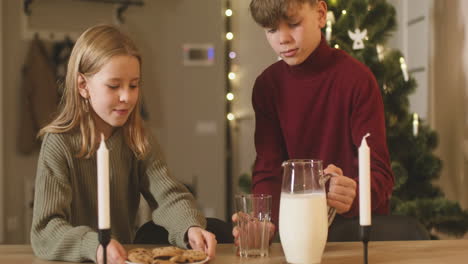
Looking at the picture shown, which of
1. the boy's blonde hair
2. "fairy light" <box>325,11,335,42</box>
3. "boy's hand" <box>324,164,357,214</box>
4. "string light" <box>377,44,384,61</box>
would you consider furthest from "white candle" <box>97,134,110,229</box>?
"string light" <box>377,44,384,61</box>

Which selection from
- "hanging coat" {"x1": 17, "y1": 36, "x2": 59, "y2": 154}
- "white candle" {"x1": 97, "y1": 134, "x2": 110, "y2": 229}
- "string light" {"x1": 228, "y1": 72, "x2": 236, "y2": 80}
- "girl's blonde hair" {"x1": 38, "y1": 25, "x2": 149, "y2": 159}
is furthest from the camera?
"string light" {"x1": 228, "y1": 72, "x2": 236, "y2": 80}

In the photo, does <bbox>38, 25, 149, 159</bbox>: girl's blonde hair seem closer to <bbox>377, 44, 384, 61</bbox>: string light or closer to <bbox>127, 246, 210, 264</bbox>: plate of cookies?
<bbox>127, 246, 210, 264</bbox>: plate of cookies

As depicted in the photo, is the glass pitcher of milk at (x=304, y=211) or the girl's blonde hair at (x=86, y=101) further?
the girl's blonde hair at (x=86, y=101)

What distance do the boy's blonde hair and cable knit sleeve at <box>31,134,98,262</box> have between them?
2.04 ft

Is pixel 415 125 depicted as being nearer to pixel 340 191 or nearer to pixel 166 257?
pixel 340 191

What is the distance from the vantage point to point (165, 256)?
1.28m

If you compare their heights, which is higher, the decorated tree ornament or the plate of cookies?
the decorated tree ornament

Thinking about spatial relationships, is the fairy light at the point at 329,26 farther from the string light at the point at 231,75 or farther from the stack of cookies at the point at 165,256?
the stack of cookies at the point at 165,256

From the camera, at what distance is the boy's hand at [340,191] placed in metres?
1.44

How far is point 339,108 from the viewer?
1.90m

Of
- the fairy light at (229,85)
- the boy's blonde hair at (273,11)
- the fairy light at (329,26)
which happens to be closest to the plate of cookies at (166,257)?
the boy's blonde hair at (273,11)

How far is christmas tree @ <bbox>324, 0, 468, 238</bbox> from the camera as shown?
3.11m

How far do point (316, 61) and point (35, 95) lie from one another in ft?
9.01

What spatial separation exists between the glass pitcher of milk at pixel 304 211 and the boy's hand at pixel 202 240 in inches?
7.0
